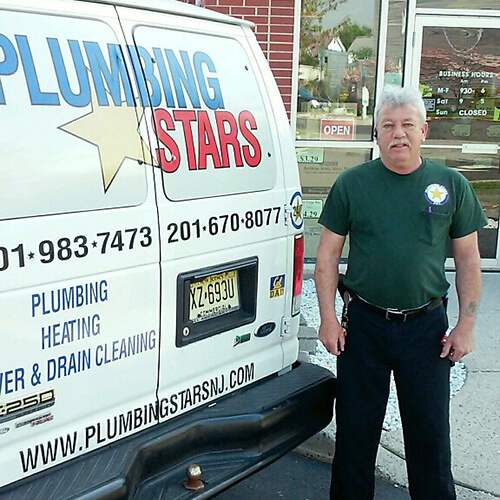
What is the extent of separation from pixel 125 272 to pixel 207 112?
2.52 feet

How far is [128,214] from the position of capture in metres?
2.61

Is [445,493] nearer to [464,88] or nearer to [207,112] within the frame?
[207,112]

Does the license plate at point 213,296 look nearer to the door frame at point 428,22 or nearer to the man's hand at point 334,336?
the man's hand at point 334,336

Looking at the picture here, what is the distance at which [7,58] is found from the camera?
2.31 m

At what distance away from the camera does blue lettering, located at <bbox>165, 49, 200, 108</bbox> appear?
2.85 metres

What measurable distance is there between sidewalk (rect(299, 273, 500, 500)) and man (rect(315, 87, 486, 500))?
0.58 meters

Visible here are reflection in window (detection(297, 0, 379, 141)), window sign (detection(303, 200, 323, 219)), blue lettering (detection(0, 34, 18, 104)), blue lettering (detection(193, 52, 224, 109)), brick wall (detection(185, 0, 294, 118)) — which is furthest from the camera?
window sign (detection(303, 200, 323, 219))

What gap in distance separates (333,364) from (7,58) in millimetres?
3314

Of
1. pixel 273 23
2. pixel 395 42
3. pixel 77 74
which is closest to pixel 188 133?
pixel 77 74

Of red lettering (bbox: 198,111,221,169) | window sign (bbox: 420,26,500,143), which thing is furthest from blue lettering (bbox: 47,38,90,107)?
window sign (bbox: 420,26,500,143)

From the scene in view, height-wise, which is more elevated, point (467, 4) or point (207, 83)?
point (467, 4)

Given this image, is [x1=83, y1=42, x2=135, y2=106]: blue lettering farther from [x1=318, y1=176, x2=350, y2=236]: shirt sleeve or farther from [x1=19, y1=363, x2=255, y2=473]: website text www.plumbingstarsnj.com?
[x1=19, y1=363, x2=255, y2=473]: website text www.plumbingstarsnj.com

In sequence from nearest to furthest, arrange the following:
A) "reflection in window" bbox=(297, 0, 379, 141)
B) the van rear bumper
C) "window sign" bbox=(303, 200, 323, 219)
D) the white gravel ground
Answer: the van rear bumper → the white gravel ground → "reflection in window" bbox=(297, 0, 379, 141) → "window sign" bbox=(303, 200, 323, 219)

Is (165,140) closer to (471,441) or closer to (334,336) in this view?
(334,336)
